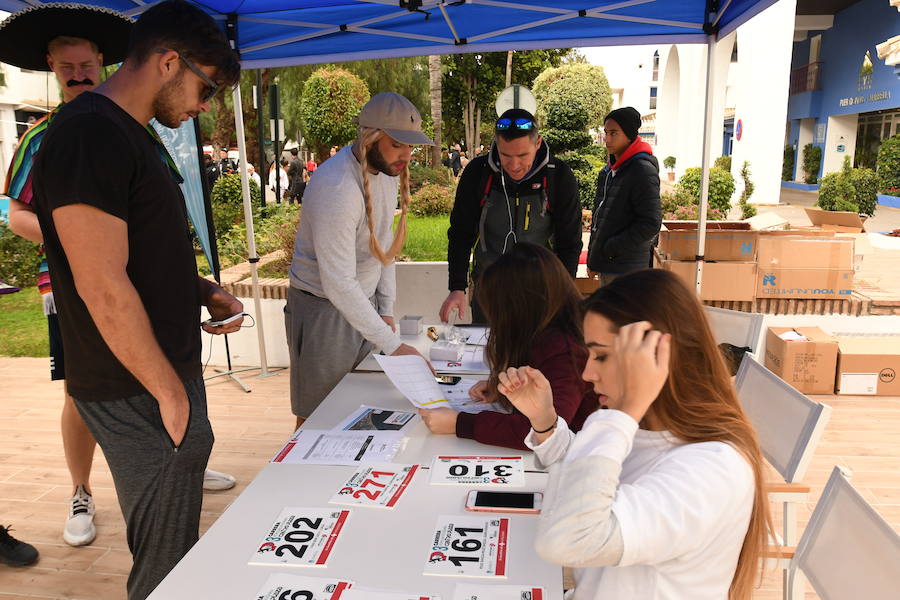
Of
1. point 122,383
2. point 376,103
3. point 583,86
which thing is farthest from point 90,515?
point 583,86

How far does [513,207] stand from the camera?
337 cm

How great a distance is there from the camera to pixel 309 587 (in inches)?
47.0

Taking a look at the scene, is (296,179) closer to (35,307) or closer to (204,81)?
(35,307)

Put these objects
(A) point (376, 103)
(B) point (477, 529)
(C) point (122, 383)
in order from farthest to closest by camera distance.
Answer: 1. (A) point (376, 103)
2. (C) point (122, 383)
3. (B) point (477, 529)

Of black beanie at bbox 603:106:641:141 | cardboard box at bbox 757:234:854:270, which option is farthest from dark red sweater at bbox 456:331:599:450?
cardboard box at bbox 757:234:854:270

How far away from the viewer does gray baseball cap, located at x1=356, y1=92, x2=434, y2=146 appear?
219 centimetres

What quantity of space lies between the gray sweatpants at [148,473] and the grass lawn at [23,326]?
4.58m

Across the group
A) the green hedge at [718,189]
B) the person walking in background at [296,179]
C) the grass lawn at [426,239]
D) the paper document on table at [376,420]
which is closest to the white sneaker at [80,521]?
the paper document on table at [376,420]

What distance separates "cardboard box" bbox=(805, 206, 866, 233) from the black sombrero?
6.01m

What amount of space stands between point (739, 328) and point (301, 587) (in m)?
2.35

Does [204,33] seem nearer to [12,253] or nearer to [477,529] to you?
[477,529]

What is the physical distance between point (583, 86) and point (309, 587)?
1587 centimetres

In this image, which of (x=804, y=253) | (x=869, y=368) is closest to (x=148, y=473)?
(x=869, y=368)

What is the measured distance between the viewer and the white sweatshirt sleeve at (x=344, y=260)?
221 centimetres
